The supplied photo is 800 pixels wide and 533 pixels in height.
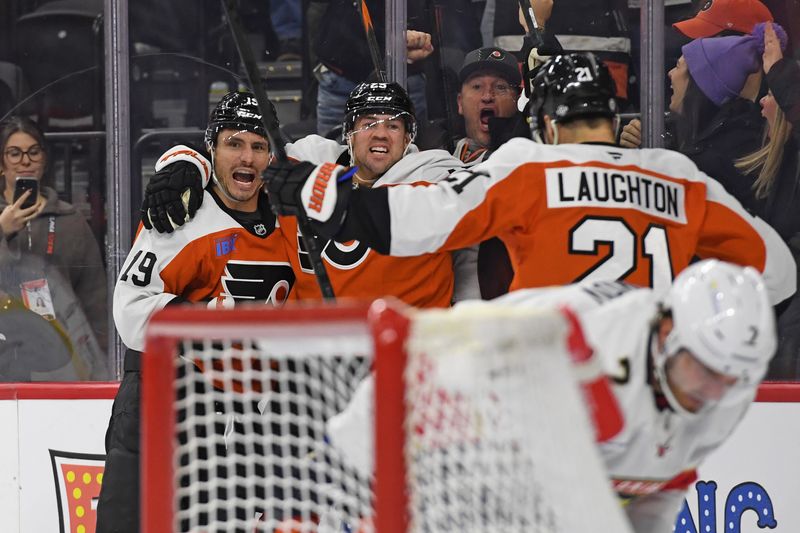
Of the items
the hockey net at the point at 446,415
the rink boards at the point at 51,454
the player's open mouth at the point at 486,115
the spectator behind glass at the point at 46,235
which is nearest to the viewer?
the hockey net at the point at 446,415

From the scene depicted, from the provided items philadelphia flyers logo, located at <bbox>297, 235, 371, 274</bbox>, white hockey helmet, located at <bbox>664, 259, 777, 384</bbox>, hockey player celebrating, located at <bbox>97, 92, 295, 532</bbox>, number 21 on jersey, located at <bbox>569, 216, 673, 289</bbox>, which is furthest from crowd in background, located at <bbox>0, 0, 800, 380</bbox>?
white hockey helmet, located at <bbox>664, 259, 777, 384</bbox>

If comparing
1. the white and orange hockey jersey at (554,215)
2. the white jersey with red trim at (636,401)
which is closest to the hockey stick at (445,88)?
the white and orange hockey jersey at (554,215)

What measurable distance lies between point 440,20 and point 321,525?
1.67 m

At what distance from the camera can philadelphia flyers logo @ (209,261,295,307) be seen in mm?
2965

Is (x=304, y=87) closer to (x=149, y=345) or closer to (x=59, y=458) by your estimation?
(x=59, y=458)

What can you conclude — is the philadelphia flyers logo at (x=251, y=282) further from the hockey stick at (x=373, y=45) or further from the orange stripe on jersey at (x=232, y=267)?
the hockey stick at (x=373, y=45)

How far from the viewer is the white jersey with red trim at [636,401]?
1.91 meters

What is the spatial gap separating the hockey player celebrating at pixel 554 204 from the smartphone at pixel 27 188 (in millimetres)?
1248

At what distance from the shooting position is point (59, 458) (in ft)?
11.3

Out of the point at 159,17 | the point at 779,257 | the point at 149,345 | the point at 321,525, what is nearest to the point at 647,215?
the point at 779,257

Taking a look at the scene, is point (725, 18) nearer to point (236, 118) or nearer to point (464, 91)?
point (464, 91)

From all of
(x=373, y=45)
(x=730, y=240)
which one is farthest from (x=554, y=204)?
(x=373, y=45)

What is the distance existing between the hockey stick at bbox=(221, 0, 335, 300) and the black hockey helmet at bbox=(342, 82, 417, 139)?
0.27m

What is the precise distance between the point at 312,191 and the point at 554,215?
487 mm
